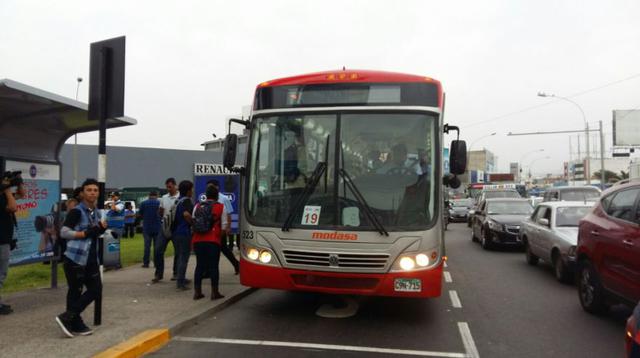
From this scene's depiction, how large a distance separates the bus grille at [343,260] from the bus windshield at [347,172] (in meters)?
0.32

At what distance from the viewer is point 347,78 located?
22.1 ft

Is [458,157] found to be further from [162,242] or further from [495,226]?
[495,226]

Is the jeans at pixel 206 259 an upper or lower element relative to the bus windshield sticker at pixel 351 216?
lower

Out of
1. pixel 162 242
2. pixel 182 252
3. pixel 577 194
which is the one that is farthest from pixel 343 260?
pixel 577 194

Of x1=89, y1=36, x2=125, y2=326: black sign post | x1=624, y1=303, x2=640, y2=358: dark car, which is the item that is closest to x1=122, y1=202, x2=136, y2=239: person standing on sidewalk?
x1=89, y1=36, x2=125, y2=326: black sign post

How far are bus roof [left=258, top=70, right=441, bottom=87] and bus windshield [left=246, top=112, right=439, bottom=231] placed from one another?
18.6 inches

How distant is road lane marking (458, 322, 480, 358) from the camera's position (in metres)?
5.30

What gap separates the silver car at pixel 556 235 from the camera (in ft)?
30.7

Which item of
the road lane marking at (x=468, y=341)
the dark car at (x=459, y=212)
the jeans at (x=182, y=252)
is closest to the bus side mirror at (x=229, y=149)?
the jeans at (x=182, y=252)

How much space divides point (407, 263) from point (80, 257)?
11.8ft

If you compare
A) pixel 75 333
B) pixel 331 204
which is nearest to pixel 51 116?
pixel 75 333

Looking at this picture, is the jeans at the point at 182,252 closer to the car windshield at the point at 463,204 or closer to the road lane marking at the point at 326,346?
the road lane marking at the point at 326,346

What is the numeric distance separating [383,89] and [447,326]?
310cm

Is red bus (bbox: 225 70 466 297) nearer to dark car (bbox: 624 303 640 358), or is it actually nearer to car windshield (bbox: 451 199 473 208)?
dark car (bbox: 624 303 640 358)
